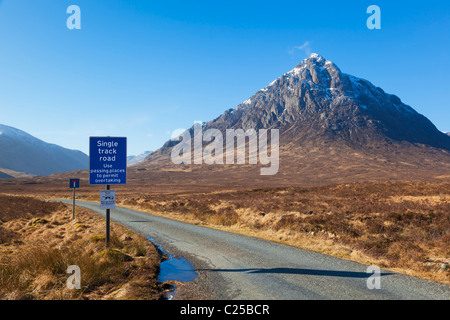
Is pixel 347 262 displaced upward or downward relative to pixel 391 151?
downward

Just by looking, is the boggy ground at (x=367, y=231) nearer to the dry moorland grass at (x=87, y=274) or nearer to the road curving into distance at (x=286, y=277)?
the road curving into distance at (x=286, y=277)

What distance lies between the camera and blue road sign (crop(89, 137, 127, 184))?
9922 mm

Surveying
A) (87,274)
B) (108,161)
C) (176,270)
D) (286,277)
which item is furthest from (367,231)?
(87,274)

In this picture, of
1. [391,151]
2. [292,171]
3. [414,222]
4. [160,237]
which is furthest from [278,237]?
[391,151]

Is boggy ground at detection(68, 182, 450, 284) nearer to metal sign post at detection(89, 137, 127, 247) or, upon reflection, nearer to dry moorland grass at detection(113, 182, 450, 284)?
dry moorland grass at detection(113, 182, 450, 284)

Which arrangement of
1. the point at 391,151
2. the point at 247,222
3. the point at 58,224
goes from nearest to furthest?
the point at 247,222 < the point at 58,224 < the point at 391,151

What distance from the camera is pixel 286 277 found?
7.62 metres

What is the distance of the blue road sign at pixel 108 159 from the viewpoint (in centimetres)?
992

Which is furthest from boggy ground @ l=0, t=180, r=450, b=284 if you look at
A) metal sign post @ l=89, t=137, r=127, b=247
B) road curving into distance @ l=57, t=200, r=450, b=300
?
metal sign post @ l=89, t=137, r=127, b=247

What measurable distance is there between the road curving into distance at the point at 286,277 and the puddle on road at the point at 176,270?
0.86ft

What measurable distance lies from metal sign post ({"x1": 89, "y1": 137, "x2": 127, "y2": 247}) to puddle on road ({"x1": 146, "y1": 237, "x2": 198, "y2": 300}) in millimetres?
2591

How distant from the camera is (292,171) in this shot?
147 meters

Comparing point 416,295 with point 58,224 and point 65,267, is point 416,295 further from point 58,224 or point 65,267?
point 58,224
